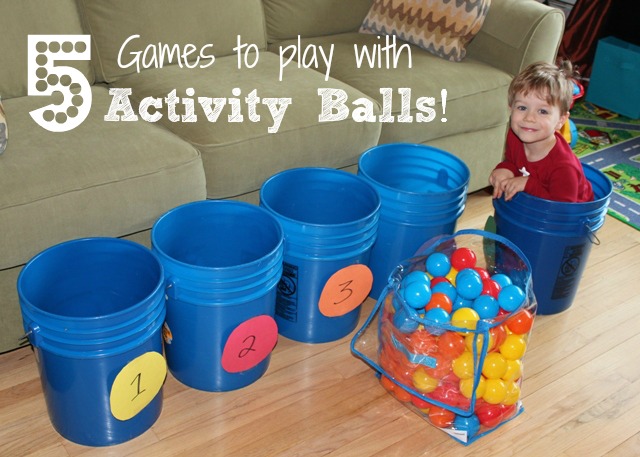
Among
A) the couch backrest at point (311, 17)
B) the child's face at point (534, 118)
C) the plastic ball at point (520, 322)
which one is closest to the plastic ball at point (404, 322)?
the plastic ball at point (520, 322)

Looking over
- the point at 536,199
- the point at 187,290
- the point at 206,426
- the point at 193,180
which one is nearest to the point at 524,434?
the point at 536,199

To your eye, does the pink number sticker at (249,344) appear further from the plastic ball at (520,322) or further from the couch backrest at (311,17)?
the couch backrest at (311,17)

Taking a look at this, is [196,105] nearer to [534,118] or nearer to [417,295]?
[417,295]

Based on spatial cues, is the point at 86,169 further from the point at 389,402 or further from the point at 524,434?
the point at 524,434

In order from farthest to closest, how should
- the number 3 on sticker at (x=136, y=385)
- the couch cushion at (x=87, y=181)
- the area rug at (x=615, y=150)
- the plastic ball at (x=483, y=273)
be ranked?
the area rug at (x=615, y=150) → the plastic ball at (x=483, y=273) → the couch cushion at (x=87, y=181) → the number 3 on sticker at (x=136, y=385)

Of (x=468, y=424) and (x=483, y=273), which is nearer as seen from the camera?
(x=468, y=424)

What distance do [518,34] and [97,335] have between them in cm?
173

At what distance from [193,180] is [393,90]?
0.75m

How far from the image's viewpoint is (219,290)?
158cm

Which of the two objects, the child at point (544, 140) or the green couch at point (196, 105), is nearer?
the green couch at point (196, 105)

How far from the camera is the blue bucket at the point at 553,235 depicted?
1978mm

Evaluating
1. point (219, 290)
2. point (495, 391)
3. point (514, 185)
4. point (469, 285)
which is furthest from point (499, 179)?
point (219, 290)

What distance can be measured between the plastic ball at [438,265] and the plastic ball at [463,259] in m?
0.02

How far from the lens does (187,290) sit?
5.24 ft
